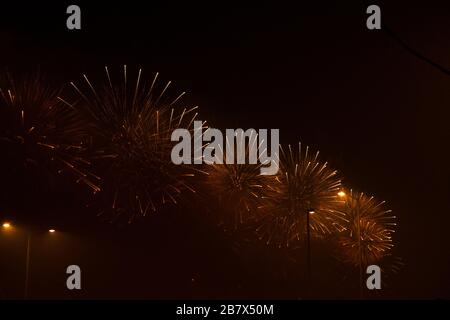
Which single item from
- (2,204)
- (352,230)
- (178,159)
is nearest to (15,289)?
(2,204)

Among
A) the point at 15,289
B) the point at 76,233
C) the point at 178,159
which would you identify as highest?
the point at 178,159

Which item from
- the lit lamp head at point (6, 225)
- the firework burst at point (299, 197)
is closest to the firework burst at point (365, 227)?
the firework burst at point (299, 197)

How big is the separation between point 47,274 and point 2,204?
589 centimetres

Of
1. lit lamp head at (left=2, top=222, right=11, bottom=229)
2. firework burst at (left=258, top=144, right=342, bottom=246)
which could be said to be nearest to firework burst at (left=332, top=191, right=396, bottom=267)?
firework burst at (left=258, top=144, right=342, bottom=246)

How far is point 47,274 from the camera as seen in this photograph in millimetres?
37156

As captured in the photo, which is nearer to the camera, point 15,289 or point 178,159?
point 178,159

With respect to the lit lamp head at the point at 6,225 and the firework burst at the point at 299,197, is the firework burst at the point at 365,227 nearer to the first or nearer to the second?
the firework burst at the point at 299,197

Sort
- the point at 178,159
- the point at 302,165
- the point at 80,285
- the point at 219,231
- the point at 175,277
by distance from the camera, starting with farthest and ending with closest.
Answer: the point at 219,231 → the point at 175,277 → the point at 80,285 → the point at 302,165 → the point at 178,159

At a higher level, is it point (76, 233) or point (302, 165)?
point (302, 165)

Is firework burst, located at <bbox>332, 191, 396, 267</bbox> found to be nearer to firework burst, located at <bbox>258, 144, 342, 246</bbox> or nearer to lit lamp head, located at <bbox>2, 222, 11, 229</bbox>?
firework burst, located at <bbox>258, 144, 342, 246</bbox>
